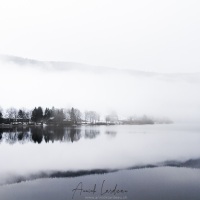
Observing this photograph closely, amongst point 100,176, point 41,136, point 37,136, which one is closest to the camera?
point 100,176

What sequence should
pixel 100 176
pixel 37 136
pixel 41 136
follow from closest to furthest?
pixel 100 176
pixel 41 136
pixel 37 136

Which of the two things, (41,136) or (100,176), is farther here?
(41,136)

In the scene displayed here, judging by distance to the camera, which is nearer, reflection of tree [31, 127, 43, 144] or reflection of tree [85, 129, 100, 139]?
reflection of tree [31, 127, 43, 144]

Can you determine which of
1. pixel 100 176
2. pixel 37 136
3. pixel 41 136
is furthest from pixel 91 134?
pixel 100 176

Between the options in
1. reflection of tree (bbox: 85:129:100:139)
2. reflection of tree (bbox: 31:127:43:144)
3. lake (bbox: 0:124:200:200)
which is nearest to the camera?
lake (bbox: 0:124:200:200)

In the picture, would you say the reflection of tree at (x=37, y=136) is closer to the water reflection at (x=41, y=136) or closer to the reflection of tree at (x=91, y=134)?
the water reflection at (x=41, y=136)

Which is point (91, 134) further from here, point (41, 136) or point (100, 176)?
point (100, 176)

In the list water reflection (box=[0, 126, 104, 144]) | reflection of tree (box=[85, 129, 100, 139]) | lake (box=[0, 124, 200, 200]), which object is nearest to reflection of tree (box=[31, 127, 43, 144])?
water reflection (box=[0, 126, 104, 144])

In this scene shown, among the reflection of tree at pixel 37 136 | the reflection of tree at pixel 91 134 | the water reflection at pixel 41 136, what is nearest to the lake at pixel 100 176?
the reflection of tree at pixel 37 136

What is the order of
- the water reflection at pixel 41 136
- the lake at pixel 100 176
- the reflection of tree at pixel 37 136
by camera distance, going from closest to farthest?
the lake at pixel 100 176, the reflection of tree at pixel 37 136, the water reflection at pixel 41 136

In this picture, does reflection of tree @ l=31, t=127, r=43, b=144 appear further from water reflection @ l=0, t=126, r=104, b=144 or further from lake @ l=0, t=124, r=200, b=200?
lake @ l=0, t=124, r=200, b=200

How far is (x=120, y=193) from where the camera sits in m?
24.3

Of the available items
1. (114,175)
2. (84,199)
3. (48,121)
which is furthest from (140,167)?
(48,121)

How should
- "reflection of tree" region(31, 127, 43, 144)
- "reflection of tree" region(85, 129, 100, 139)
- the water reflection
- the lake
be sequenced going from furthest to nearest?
"reflection of tree" region(85, 129, 100, 139) → the water reflection → "reflection of tree" region(31, 127, 43, 144) → the lake
